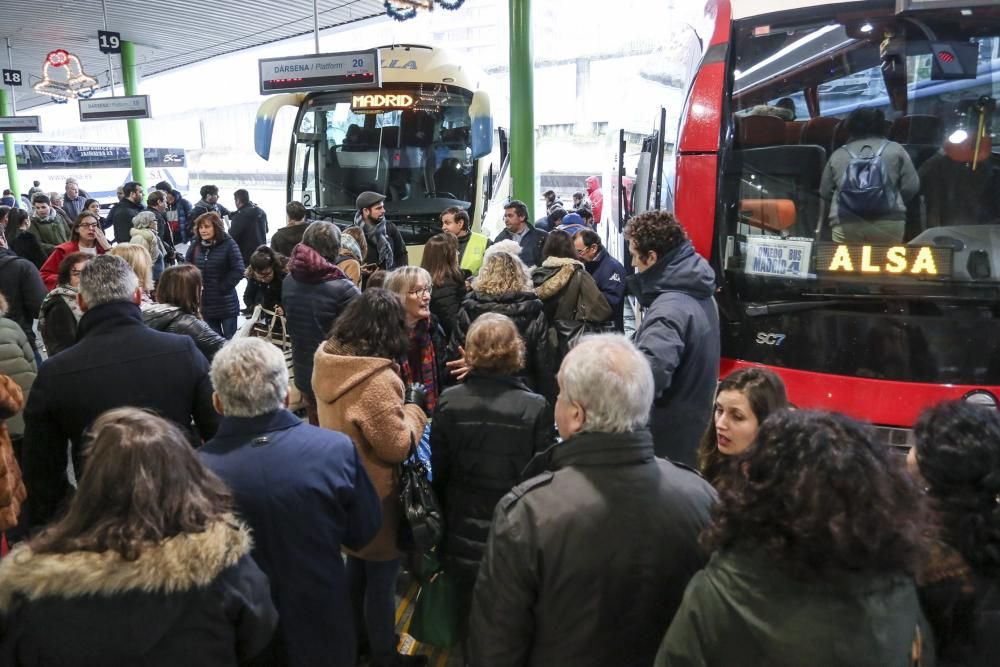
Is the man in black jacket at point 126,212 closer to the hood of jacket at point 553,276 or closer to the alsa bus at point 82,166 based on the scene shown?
the hood of jacket at point 553,276

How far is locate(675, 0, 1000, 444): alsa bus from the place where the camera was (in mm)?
3531

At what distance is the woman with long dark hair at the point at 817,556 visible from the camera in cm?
136

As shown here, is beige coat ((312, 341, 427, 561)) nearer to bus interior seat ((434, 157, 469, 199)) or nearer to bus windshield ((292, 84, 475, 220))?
bus windshield ((292, 84, 475, 220))

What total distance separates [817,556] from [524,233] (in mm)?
5833

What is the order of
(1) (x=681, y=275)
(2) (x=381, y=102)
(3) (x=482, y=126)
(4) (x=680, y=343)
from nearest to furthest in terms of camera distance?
(4) (x=680, y=343) < (1) (x=681, y=275) < (3) (x=482, y=126) < (2) (x=381, y=102)

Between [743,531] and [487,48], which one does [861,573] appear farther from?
[487,48]

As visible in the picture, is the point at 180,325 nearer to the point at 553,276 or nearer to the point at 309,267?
the point at 309,267

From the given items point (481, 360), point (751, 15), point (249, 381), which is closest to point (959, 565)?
point (481, 360)

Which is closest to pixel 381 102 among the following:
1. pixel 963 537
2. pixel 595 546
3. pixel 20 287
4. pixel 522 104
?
pixel 522 104

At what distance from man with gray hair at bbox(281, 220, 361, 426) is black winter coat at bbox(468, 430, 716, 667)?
2.63m

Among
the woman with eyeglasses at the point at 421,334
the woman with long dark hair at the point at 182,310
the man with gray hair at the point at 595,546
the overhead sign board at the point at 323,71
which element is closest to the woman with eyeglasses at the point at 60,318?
the woman with long dark hair at the point at 182,310

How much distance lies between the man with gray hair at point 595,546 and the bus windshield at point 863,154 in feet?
7.73

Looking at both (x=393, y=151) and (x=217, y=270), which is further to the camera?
(x=393, y=151)

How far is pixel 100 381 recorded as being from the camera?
2.85 m
